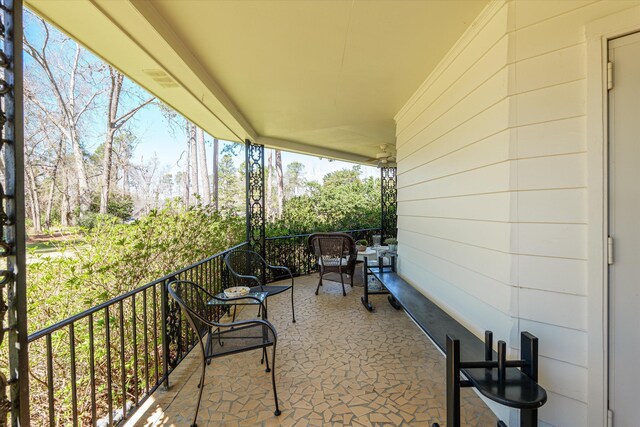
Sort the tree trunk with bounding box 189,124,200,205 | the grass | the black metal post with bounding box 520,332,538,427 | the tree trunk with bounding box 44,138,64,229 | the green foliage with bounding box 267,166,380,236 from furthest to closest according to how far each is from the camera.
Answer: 1. the tree trunk with bounding box 189,124,200,205
2. the tree trunk with bounding box 44,138,64,229
3. the green foliage with bounding box 267,166,380,236
4. the grass
5. the black metal post with bounding box 520,332,538,427

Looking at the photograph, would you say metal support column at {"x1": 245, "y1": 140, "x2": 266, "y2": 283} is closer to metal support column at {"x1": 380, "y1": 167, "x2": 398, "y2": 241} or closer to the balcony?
the balcony

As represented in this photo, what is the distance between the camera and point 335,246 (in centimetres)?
430

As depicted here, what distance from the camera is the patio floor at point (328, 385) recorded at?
177 centimetres

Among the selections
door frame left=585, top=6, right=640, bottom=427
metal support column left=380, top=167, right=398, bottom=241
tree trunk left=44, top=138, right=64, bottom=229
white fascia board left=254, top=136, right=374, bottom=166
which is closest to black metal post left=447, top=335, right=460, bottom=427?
door frame left=585, top=6, right=640, bottom=427

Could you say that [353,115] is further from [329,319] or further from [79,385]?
[79,385]

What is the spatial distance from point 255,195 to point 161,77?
2.56 metres

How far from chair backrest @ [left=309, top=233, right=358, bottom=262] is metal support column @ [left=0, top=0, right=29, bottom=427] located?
3495mm

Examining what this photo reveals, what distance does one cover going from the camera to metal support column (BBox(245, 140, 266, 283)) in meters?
4.77

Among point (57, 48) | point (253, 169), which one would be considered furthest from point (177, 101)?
point (57, 48)

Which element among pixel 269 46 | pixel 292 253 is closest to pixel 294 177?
pixel 292 253

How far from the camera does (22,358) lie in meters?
1.00

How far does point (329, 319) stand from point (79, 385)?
2405 millimetres

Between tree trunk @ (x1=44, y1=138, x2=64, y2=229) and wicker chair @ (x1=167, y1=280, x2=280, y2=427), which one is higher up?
tree trunk @ (x1=44, y1=138, x2=64, y2=229)

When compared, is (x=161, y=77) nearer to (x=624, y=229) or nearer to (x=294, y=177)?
(x=624, y=229)
